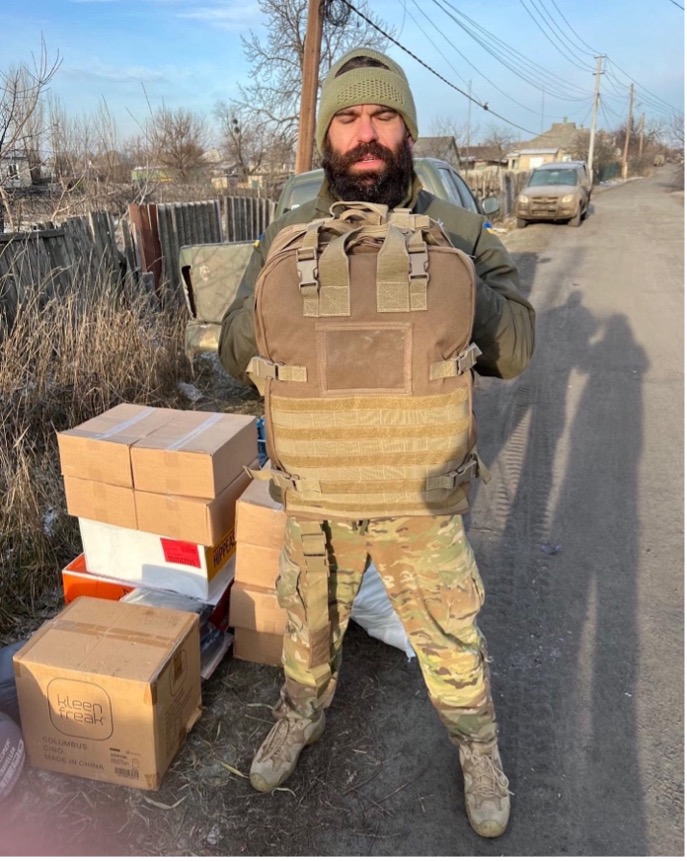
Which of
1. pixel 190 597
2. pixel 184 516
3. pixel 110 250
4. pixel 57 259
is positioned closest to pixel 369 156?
pixel 184 516

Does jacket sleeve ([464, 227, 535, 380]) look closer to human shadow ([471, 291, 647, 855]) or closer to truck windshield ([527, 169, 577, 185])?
human shadow ([471, 291, 647, 855])

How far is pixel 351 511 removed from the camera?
1781 millimetres

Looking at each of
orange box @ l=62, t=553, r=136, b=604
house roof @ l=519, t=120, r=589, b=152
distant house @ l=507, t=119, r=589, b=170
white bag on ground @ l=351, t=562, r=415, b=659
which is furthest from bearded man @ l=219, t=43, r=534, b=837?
house roof @ l=519, t=120, r=589, b=152

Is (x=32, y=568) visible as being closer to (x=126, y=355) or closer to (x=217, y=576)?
(x=217, y=576)

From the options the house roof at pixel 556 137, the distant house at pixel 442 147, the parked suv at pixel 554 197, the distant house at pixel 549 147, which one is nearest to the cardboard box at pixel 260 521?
the parked suv at pixel 554 197

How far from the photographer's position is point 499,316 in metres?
1.75

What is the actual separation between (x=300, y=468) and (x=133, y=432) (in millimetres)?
1266

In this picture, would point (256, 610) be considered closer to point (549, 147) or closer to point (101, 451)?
point (101, 451)

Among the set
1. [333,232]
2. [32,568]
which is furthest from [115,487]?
[333,232]

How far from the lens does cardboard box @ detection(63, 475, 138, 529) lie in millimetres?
2668

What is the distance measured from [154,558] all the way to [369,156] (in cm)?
181

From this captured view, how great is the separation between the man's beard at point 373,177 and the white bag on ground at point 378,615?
147 cm

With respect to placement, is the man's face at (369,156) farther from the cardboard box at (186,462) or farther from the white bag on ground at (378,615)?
the white bag on ground at (378,615)

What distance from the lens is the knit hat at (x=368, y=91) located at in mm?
1905
